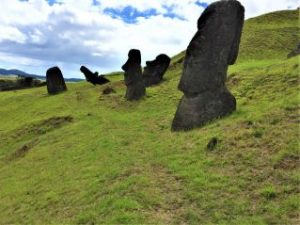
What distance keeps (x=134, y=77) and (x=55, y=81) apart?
1718 cm

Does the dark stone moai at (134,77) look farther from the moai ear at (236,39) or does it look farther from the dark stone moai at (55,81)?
the moai ear at (236,39)

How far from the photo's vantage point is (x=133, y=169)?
19.6m

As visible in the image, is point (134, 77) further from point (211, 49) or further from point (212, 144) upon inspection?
point (212, 144)

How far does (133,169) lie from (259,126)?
540 cm

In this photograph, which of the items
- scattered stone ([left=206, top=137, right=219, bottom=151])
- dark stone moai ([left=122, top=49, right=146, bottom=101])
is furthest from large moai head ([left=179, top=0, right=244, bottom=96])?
dark stone moai ([left=122, top=49, right=146, bottom=101])

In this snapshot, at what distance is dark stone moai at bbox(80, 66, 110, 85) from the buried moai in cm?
3594

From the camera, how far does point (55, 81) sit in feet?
184

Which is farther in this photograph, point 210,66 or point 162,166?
point 210,66

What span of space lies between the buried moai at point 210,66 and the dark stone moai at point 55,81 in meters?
31.9

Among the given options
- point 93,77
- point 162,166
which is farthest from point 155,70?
point 162,166

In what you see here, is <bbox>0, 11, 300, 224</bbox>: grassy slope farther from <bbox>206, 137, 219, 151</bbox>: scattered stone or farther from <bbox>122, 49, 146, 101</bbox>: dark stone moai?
<bbox>122, 49, 146, 101</bbox>: dark stone moai

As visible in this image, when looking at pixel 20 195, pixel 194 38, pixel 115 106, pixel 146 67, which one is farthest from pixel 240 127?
pixel 146 67

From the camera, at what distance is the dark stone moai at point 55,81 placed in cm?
A: 5531

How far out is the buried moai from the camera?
24891mm
